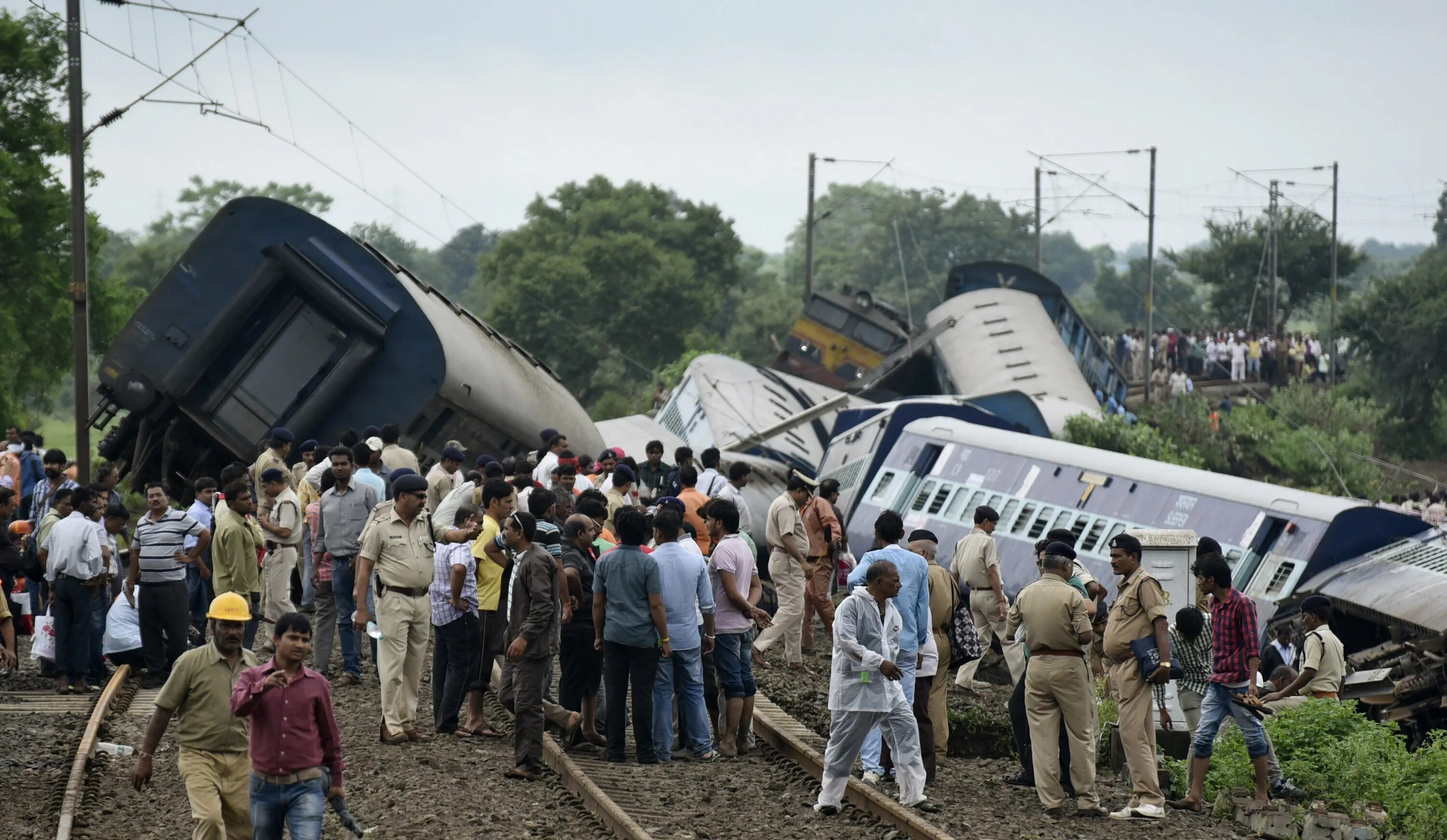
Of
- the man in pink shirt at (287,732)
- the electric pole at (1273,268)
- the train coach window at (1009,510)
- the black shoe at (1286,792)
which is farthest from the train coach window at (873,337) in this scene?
the man in pink shirt at (287,732)

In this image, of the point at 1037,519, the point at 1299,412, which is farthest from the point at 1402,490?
the point at 1037,519

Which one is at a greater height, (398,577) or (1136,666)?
(398,577)

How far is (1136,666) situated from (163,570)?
752 centimetres

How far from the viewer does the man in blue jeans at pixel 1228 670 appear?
1084 centimetres

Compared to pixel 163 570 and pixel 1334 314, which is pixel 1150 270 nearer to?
pixel 1334 314

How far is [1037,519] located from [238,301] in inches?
370

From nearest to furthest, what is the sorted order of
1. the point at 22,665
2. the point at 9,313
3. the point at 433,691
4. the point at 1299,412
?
the point at 433,691, the point at 22,665, the point at 9,313, the point at 1299,412

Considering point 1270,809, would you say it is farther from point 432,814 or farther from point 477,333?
point 477,333

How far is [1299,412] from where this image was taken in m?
43.5

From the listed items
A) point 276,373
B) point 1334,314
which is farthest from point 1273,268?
point 276,373

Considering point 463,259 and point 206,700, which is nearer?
point 206,700

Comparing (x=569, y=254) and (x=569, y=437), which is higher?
(x=569, y=254)

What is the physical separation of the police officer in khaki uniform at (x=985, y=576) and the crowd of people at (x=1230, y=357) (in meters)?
34.2

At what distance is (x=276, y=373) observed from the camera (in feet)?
64.9
